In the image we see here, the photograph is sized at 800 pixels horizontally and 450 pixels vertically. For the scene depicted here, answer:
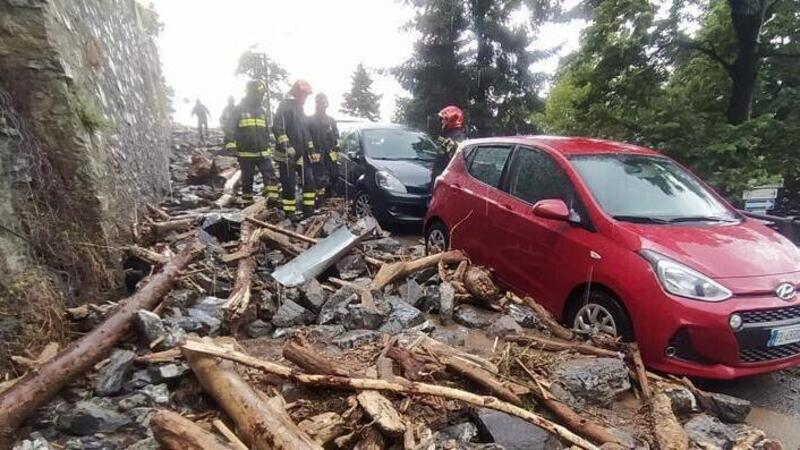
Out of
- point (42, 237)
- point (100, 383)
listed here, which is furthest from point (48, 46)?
point (100, 383)

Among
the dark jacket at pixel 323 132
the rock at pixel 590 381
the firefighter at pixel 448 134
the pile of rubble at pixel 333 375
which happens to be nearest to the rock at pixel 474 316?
the pile of rubble at pixel 333 375

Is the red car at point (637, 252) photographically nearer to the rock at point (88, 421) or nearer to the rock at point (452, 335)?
the rock at point (452, 335)

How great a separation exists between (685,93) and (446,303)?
7.26 metres

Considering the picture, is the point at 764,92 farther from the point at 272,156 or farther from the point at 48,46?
the point at 48,46

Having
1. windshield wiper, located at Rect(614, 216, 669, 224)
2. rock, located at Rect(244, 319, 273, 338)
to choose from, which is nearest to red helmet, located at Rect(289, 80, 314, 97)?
rock, located at Rect(244, 319, 273, 338)

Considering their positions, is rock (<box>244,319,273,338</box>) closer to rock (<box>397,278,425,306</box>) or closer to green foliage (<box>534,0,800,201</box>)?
rock (<box>397,278,425,306</box>)

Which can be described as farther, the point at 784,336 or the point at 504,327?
the point at 504,327

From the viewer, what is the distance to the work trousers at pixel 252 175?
8281mm

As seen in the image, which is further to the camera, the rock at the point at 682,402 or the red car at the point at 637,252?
the red car at the point at 637,252

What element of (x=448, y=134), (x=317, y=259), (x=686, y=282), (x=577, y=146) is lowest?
(x=317, y=259)

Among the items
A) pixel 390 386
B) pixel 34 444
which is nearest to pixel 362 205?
pixel 390 386

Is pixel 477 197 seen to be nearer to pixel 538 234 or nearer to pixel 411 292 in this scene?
pixel 538 234

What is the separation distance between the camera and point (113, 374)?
3164 mm

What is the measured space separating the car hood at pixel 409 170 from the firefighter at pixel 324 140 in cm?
122
